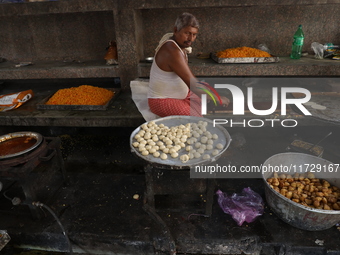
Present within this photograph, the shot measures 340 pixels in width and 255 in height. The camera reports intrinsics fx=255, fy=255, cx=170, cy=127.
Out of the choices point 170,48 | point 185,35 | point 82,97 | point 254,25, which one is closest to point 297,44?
point 254,25

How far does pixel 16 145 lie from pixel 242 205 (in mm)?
2709

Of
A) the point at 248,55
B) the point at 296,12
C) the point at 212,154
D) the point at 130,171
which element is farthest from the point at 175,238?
the point at 296,12

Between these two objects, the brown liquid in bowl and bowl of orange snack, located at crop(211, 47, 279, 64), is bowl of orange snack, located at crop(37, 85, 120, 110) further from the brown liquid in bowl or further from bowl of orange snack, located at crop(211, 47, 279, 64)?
bowl of orange snack, located at crop(211, 47, 279, 64)

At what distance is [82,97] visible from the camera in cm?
445

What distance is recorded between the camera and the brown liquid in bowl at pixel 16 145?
112 inches

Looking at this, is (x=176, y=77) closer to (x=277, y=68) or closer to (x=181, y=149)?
(x=181, y=149)

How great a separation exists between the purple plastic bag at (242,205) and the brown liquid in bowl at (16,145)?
2.34 meters

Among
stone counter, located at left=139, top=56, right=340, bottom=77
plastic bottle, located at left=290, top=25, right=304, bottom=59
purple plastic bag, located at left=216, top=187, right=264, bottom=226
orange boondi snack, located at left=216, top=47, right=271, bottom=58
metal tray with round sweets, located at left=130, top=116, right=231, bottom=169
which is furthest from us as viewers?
plastic bottle, located at left=290, top=25, right=304, bottom=59

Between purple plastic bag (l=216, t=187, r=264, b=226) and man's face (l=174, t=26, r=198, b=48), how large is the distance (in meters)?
1.96

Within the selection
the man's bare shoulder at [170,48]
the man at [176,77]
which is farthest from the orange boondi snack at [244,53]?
the man's bare shoulder at [170,48]

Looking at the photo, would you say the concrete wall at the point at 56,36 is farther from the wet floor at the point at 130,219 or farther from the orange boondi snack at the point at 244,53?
the wet floor at the point at 130,219

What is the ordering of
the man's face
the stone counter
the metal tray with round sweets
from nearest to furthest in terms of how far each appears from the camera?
the metal tray with round sweets < the man's face < the stone counter

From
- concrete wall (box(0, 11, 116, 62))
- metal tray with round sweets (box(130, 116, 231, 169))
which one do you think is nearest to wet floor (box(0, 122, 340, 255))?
metal tray with round sweets (box(130, 116, 231, 169))

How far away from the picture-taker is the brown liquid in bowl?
285 centimetres
